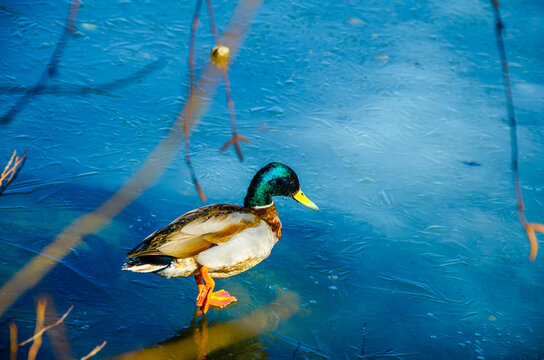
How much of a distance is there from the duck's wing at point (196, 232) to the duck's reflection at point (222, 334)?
0.34 metres

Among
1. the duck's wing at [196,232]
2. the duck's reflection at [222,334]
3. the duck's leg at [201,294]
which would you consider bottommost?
the duck's reflection at [222,334]

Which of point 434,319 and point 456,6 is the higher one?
point 456,6

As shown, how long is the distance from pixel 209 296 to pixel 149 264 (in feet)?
1.06

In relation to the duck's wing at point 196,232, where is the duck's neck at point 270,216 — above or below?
below

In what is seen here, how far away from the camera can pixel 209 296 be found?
9.45 feet

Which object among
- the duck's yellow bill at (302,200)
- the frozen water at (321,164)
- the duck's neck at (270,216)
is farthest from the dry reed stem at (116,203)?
the duck's yellow bill at (302,200)

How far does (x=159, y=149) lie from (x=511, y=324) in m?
2.43

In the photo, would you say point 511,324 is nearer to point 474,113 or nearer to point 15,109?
point 474,113

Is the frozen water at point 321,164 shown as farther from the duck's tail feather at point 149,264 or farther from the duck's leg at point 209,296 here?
the duck's tail feather at point 149,264

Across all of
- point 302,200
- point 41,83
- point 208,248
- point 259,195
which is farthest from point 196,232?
point 41,83

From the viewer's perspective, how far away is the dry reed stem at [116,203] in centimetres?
291

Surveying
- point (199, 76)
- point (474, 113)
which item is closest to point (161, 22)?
point (199, 76)

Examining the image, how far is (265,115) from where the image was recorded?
450 cm

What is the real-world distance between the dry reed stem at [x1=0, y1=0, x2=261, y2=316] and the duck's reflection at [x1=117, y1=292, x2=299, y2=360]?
0.71 m
